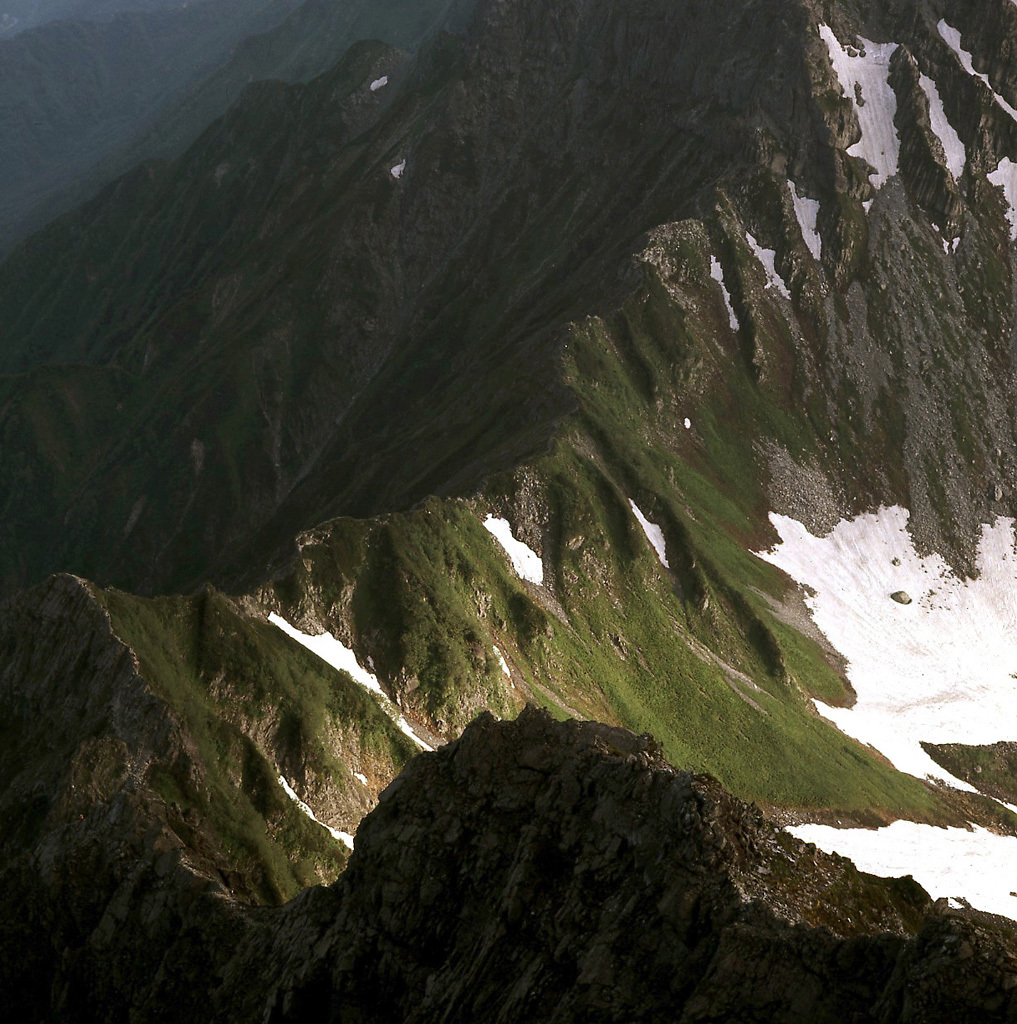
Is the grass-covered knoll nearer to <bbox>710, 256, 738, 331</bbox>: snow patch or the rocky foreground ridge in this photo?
the rocky foreground ridge

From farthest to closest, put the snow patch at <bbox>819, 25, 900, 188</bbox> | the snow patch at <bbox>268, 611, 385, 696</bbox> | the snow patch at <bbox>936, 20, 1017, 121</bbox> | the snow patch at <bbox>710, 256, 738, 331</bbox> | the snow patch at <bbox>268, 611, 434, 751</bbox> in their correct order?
the snow patch at <bbox>936, 20, 1017, 121</bbox>
the snow patch at <bbox>819, 25, 900, 188</bbox>
the snow patch at <bbox>710, 256, 738, 331</bbox>
the snow patch at <bbox>268, 611, 385, 696</bbox>
the snow patch at <bbox>268, 611, 434, 751</bbox>

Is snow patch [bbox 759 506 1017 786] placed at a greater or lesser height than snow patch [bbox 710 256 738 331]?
lesser

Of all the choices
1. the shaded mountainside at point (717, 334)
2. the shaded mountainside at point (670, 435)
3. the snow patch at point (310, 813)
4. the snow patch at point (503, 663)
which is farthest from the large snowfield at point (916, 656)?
the snow patch at point (310, 813)

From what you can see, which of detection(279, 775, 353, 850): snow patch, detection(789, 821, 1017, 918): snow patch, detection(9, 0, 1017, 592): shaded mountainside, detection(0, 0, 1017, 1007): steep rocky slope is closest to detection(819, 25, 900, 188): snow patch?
detection(0, 0, 1017, 1007): steep rocky slope

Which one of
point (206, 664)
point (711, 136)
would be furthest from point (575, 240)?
point (206, 664)

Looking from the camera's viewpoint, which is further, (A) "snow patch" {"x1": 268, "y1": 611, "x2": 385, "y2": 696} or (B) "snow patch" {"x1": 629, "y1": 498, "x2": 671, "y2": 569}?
(B) "snow patch" {"x1": 629, "y1": 498, "x2": 671, "y2": 569}

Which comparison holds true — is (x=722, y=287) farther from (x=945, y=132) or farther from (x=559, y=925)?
(x=559, y=925)

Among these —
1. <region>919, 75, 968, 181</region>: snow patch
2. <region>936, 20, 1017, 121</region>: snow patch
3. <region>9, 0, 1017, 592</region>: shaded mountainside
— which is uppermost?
<region>936, 20, 1017, 121</region>: snow patch
